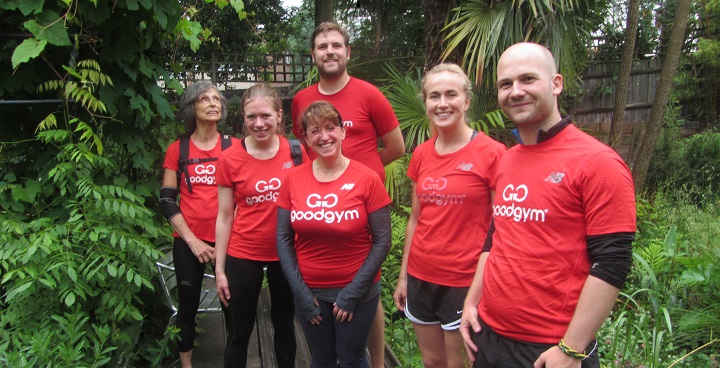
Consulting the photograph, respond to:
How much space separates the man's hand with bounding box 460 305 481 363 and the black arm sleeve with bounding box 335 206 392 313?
1.70ft

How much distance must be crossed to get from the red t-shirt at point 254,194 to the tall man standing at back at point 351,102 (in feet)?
1.09

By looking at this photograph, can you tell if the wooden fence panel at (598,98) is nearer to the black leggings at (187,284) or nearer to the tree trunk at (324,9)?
the tree trunk at (324,9)

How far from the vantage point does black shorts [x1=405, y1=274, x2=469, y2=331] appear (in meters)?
2.22

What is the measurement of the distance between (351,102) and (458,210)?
99 cm

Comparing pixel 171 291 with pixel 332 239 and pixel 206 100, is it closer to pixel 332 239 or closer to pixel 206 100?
pixel 206 100

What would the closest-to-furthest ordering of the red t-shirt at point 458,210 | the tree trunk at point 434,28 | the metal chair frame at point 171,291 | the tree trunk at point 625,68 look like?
the red t-shirt at point 458,210, the metal chair frame at point 171,291, the tree trunk at point 434,28, the tree trunk at point 625,68

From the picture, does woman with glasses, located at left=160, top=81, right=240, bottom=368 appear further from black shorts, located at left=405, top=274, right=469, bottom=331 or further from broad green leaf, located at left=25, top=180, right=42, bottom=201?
black shorts, located at left=405, top=274, right=469, bottom=331

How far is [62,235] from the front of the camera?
265 cm

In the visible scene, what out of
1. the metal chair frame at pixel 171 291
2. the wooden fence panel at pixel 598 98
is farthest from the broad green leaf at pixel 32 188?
the wooden fence panel at pixel 598 98

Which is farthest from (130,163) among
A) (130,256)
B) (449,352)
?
(449,352)

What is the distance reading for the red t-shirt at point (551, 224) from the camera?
58.1 inches

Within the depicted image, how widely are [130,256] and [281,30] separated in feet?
41.3

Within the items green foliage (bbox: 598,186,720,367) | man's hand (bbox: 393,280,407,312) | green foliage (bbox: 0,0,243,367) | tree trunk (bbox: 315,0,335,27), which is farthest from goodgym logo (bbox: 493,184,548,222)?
tree trunk (bbox: 315,0,335,27)

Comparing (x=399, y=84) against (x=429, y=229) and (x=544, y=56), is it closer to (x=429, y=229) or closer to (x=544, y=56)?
(x=429, y=229)
